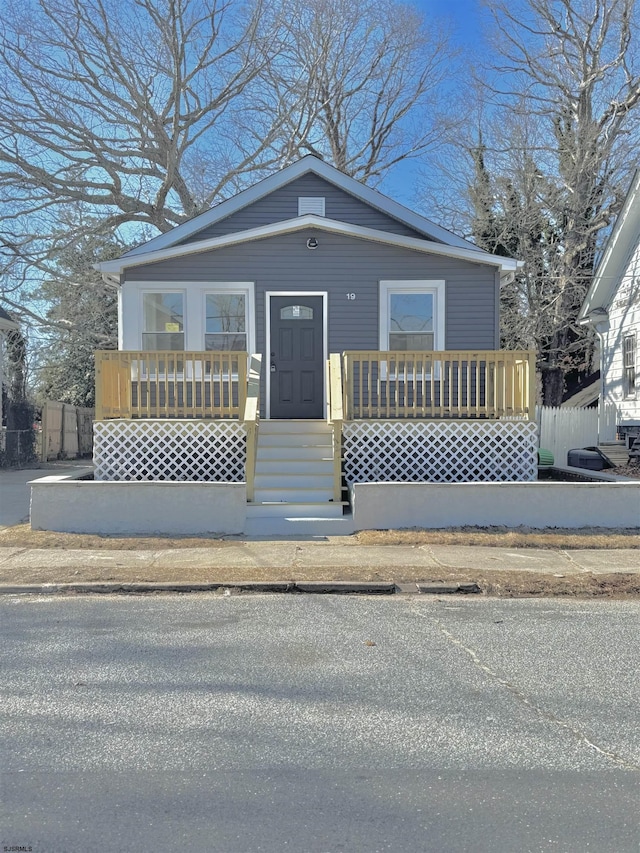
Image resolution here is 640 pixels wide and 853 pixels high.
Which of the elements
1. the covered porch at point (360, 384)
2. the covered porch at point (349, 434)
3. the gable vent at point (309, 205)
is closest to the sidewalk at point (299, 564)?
the covered porch at point (349, 434)

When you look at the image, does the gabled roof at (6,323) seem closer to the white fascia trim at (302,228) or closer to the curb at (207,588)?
the white fascia trim at (302,228)

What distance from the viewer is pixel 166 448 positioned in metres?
10.7

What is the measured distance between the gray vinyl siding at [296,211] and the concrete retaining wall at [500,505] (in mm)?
6177

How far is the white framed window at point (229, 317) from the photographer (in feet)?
42.3

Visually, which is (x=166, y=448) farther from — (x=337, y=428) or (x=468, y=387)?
(x=468, y=387)

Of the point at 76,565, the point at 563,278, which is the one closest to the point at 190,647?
the point at 76,565

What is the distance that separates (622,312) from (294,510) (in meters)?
12.7

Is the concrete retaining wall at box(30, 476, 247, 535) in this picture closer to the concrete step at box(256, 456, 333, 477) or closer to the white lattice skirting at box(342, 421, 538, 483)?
the concrete step at box(256, 456, 333, 477)

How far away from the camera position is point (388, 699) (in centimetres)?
424

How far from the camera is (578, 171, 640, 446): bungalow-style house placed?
58.1 feet

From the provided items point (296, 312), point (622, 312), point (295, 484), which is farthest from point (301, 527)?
point (622, 312)

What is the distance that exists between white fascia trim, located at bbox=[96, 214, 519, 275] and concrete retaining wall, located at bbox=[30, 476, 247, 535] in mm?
4775

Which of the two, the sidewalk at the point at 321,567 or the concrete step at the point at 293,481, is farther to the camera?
the concrete step at the point at 293,481

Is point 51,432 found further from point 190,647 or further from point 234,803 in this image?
point 234,803
